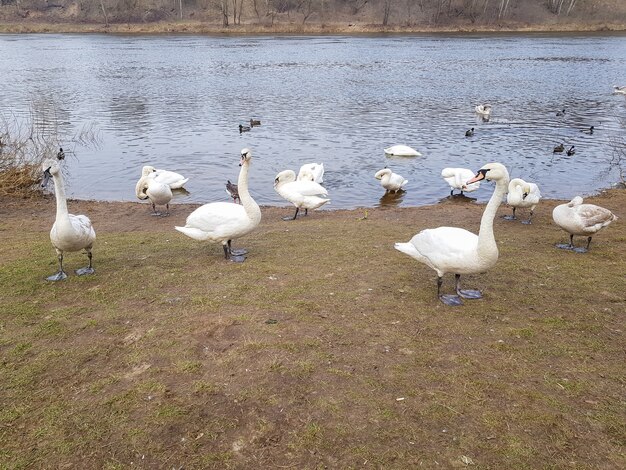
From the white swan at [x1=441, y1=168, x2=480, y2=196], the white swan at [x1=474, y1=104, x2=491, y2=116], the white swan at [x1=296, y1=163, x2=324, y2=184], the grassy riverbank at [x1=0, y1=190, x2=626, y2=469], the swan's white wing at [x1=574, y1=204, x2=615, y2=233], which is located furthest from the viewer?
the white swan at [x1=474, y1=104, x2=491, y2=116]

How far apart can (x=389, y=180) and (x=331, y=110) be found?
13.4 metres

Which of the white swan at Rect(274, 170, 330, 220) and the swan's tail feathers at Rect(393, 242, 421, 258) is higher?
the swan's tail feathers at Rect(393, 242, 421, 258)

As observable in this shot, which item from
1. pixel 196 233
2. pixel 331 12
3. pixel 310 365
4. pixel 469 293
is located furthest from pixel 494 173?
pixel 331 12

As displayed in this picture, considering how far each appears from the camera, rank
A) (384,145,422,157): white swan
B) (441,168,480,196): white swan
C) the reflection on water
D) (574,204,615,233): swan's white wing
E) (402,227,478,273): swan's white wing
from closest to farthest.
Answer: (402,227,478,273): swan's white wing
(574,204,615,233): swan's white wing
(441,168,480,196): white swan
the reflection on water
(384,145,422,157): white swan

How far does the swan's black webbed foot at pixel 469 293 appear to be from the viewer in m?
6.91

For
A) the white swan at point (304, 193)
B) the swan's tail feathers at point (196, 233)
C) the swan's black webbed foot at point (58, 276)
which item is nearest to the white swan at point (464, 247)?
the swan's tail feathers at point (196, 233)

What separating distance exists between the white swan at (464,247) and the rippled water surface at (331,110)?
830cm

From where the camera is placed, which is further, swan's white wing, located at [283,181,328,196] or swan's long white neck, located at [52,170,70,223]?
swan's white wing, located at [283,181,328,196]

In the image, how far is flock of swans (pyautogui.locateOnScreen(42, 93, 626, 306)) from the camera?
253 inches

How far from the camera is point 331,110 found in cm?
2747

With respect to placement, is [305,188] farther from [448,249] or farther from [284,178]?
[448,249]

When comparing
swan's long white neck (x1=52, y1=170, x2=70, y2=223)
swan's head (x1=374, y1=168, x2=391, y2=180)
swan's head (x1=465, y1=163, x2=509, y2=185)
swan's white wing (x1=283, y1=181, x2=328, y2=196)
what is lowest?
swan's head (x1=374, y1=168, x2=391, y2=180)

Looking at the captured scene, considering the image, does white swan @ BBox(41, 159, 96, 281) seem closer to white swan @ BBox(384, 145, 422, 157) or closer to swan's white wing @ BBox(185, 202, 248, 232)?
swan's white wing @ BBox(185, 202, 248, 232)

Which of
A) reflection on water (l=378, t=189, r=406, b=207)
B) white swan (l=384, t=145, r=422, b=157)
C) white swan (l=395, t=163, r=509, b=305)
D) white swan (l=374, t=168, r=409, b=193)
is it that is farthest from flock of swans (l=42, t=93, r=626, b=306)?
white swan (l=384, t=145, r=422, b=157)
